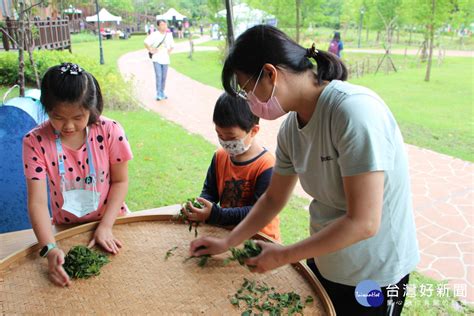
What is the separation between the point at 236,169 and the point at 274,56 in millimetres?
769

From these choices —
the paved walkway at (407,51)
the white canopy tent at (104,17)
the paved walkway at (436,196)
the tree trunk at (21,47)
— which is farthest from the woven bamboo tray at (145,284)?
the paved walkway at (407,51)

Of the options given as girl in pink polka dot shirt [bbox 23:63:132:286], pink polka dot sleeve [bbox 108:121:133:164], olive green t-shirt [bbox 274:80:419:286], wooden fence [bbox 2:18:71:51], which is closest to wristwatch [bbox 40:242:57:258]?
girl in pink polka dot shirt [bbox 23:63:132:286]

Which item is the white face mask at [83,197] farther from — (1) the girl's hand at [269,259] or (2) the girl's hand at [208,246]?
(1) the girl's hand at [269,259]

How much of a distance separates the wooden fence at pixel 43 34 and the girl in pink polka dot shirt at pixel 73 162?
2479mm

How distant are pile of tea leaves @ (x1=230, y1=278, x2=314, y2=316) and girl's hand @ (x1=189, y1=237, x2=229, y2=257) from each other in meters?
0.16

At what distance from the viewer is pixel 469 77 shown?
27.1 ft

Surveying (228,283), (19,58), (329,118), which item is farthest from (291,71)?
(19,58)

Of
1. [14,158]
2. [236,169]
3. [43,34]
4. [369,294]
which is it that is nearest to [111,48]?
[43,34]

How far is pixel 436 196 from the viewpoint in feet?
12.9

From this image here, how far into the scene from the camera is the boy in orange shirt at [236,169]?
162 centimetres

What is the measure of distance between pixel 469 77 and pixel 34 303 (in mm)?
9077

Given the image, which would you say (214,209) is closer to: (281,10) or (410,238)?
(410,238)

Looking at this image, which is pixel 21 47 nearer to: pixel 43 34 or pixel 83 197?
pixel 43 34

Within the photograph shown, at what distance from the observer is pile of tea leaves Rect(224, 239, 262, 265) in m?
1.33
